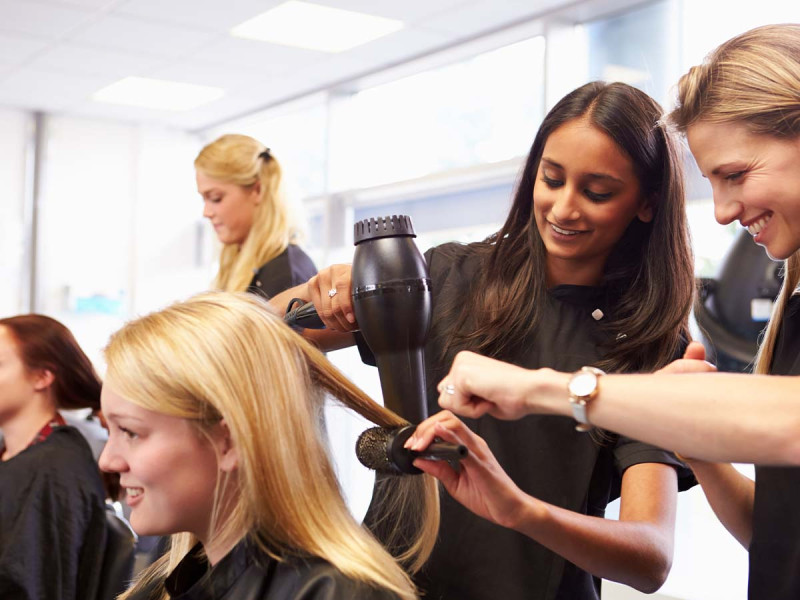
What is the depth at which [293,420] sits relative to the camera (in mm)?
1282

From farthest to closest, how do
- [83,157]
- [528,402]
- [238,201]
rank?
[83,157] < [238,201] < [528,402]

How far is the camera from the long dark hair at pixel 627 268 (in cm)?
142

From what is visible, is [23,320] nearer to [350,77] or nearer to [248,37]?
[248,37]

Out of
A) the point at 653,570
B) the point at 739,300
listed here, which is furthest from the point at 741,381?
the point at 739,300

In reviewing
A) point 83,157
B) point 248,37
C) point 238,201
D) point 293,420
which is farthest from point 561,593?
point 83,157

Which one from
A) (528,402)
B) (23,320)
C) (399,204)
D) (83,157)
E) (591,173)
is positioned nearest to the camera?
(528,402)

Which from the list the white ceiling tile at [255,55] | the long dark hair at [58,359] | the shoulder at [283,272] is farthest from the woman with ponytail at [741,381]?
the white ceiling tile at [255,55]

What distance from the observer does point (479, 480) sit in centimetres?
116

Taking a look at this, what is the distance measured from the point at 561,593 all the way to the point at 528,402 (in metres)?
0.50

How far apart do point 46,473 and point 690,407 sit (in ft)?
6.86

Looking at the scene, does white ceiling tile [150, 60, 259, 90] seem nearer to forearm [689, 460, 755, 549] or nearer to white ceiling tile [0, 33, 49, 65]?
white ceiling tile [0, 33, 49, 65]

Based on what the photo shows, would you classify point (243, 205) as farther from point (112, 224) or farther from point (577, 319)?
point (112, 224)

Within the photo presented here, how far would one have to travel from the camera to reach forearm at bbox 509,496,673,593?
1.18m

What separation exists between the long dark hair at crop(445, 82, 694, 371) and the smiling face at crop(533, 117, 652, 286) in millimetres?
19
